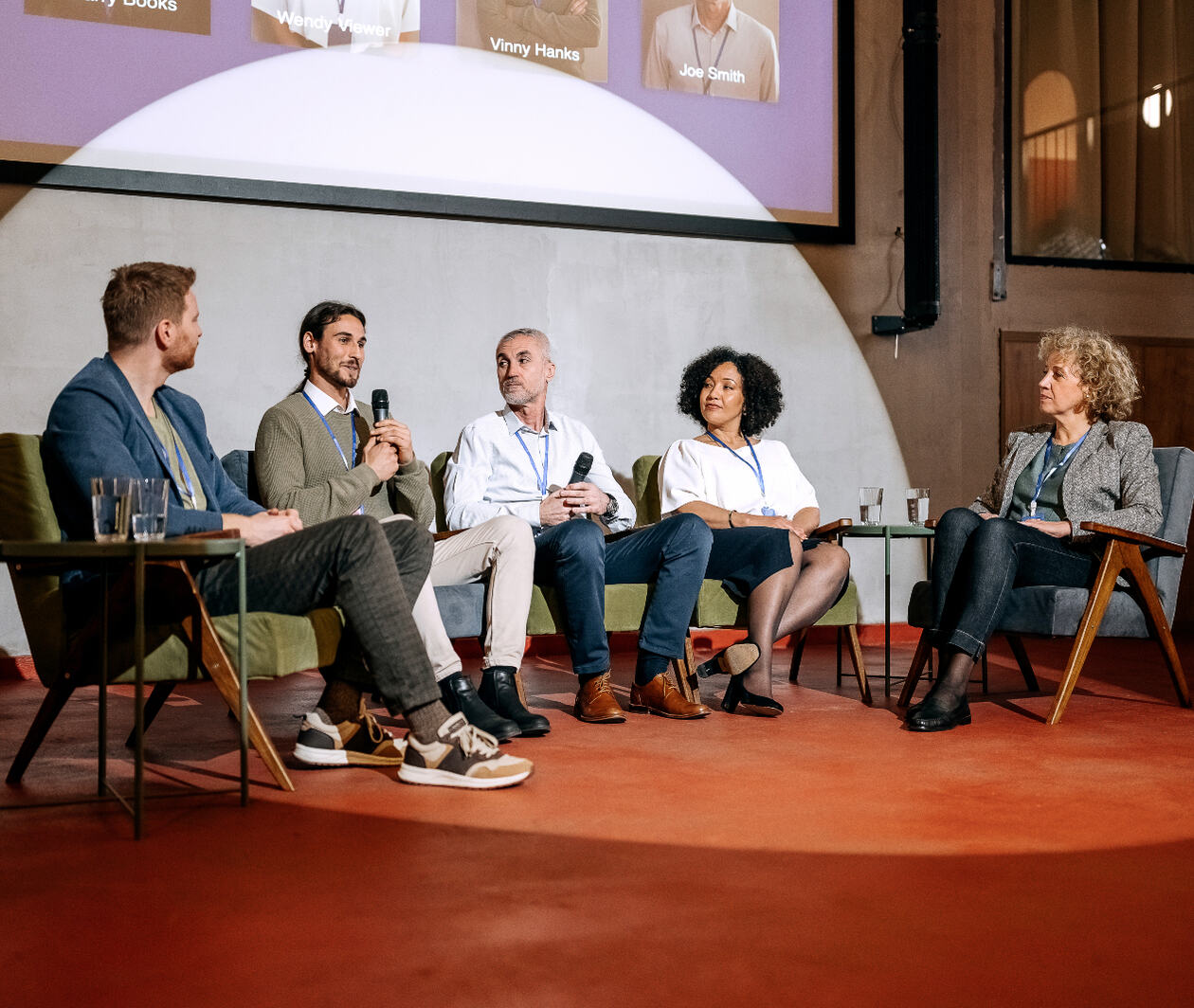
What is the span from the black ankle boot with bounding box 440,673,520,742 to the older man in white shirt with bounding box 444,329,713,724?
402mm

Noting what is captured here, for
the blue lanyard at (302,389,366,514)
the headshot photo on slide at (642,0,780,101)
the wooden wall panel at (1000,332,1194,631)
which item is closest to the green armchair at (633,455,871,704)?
the blue lanyard at (302,389,366,514)

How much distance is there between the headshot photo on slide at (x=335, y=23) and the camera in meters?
4.64

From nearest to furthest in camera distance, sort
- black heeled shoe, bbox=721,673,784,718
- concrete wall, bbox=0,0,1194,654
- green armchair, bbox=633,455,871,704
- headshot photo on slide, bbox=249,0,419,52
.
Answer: black heeled shoe, bbox=721,673,784,718
green armchair, bbox=633,455,871,704
concrete wall, bbox=0,0,1194,654
headshot photo on slide, bbox=249,0,419,52

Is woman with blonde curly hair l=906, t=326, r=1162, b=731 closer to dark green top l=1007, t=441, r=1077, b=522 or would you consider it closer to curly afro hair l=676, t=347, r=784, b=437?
dark green top l=1007, t=441, r=1077, b=522

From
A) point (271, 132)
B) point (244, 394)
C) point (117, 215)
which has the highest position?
point (271, 132)

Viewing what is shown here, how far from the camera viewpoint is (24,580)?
2.25 metres

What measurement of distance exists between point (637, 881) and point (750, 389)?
2.57 metres

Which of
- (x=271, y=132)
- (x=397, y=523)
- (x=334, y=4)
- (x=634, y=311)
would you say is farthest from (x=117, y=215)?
(x=397, y=523)

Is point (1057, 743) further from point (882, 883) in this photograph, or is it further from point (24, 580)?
point (24, 580)

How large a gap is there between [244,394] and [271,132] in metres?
1.03

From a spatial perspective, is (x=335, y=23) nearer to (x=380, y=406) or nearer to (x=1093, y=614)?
(x=380, y=406)

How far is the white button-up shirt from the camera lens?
340 cm

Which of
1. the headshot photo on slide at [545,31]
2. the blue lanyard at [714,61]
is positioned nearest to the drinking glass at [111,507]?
the headshot photo on slide at [545,31]

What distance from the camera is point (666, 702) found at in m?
3.22
